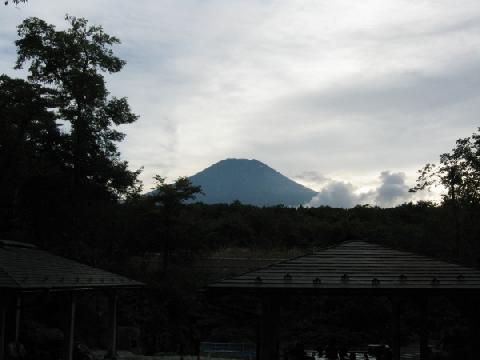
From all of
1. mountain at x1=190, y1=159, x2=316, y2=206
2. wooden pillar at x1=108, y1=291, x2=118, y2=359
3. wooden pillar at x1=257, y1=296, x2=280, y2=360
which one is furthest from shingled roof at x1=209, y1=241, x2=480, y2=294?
mountain at x1=190, y1=159, x2=316, y2=206

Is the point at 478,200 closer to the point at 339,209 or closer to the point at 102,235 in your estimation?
the point at 102,235

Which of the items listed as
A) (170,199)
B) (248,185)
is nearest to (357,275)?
(170,199)

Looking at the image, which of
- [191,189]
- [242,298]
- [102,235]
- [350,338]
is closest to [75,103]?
[102,235]

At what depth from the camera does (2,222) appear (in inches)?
662

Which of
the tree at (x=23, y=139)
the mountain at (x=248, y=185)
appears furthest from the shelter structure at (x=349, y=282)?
the mountain at (x=248, y=185)

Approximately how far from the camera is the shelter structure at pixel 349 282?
34.7 ft

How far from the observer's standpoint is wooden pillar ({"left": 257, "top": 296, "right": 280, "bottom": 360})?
404 inches

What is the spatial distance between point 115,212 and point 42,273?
12135 millimetres

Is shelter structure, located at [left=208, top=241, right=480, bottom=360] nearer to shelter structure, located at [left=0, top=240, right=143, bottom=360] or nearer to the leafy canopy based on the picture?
shelter structure, located at [left=0, top=240, right=143, bottom=360]

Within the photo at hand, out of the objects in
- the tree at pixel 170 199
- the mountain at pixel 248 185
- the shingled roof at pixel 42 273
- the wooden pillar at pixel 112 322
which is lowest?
the wooden pillar at pixel 112 322

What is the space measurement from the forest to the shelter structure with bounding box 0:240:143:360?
3066 mm

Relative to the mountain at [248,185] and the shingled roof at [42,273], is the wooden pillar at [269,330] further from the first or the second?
the mountain at [248,185]

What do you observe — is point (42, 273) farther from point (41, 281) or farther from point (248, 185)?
point (248, 185)

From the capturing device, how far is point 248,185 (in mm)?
171750
